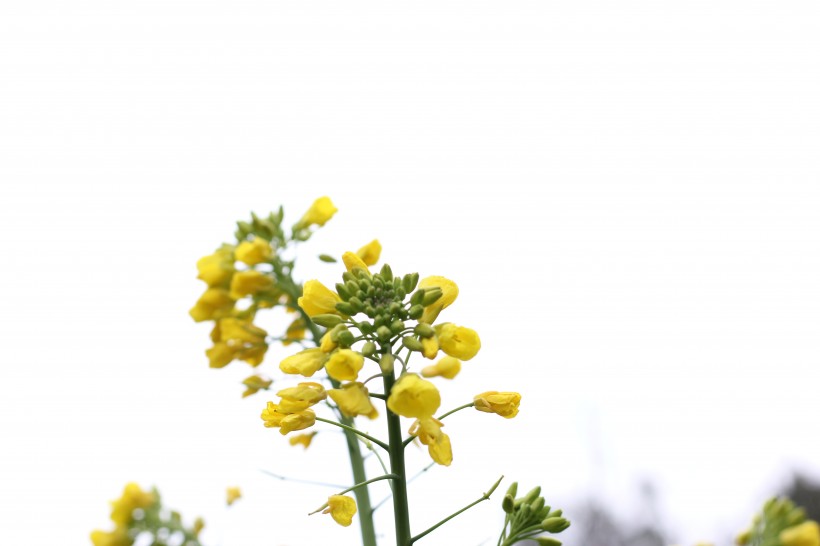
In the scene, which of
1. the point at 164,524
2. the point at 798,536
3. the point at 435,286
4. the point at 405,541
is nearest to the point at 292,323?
the point at 164,524

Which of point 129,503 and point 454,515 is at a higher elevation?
point 129,503

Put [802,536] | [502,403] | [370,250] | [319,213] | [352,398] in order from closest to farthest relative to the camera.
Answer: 1. [802,536]
2. [352,398]
3. [502,403]
4. [370,250]
5. [319,213]

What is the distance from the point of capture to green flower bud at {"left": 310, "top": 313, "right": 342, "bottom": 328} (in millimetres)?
1916

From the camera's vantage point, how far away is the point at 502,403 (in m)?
1.99

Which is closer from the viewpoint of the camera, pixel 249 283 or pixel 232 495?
pixel 249 283

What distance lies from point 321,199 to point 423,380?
1929 millimetres

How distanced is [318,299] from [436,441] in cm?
55

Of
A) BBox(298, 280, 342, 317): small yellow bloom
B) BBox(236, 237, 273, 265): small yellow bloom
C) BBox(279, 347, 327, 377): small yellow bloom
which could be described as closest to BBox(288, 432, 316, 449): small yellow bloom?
BBox(236, 237, 273, 265): small yellow bloom

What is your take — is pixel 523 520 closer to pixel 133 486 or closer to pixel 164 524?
pixel 164 524

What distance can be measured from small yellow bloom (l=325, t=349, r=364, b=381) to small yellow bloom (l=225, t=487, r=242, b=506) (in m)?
1.92

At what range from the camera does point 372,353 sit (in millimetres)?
1879

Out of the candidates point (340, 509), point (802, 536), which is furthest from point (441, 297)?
point (802, 536)

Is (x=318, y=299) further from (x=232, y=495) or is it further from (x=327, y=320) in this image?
(x=232, y=495)

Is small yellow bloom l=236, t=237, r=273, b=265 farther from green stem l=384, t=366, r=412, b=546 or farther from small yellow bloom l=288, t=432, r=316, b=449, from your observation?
green stem l=384, t=366, r=412, b=546
